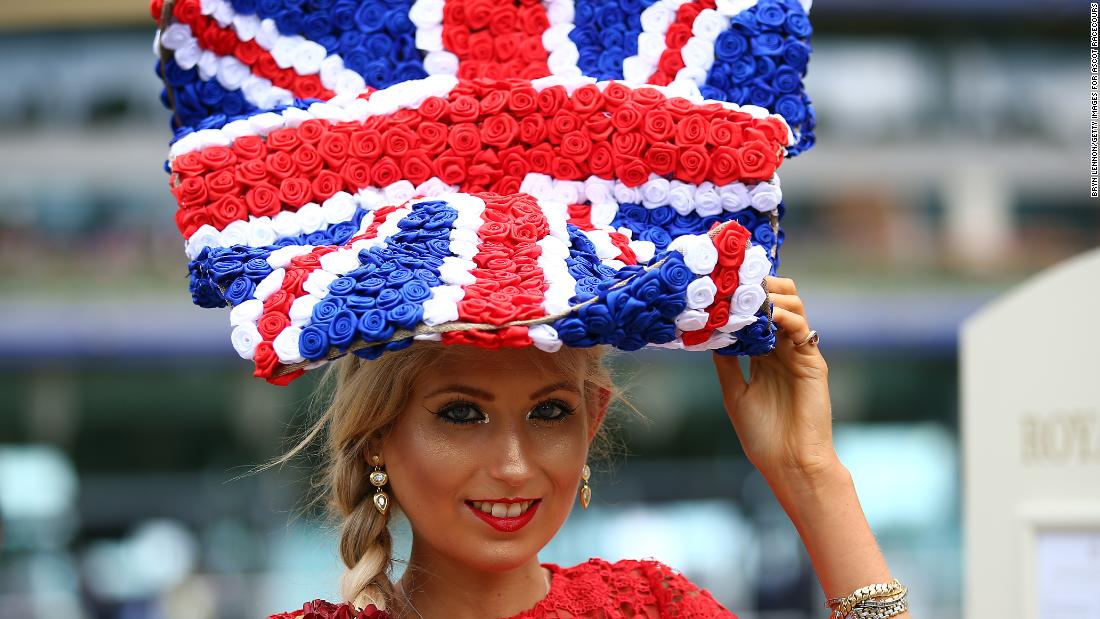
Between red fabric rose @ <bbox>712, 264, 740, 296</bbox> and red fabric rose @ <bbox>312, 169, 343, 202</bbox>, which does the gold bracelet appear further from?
red fabric rose @ <bbox>312, 169, 343, 202</bbox>

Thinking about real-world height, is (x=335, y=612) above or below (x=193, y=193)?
below

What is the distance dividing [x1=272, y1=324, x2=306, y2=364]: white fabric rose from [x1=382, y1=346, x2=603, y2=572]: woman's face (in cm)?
35

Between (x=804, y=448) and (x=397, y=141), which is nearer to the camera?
(x=397, y=141)

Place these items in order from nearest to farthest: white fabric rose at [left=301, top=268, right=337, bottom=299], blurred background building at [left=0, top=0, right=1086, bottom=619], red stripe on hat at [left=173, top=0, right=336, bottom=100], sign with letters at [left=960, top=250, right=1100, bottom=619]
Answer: white fabric rose at [left=301, top=268, right=337, bottom=299] < red stripe on hat at [left=173, top=0, right=336, bottom=100] < sign with letters at [left=960, top=250, right=1100, bottom=619] < blurred background building at [left=0, top=0, right=1086, bottom=619]

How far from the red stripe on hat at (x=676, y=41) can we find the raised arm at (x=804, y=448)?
1.45ft

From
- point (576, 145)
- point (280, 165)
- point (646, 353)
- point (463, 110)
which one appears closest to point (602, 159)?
point (576, 145)

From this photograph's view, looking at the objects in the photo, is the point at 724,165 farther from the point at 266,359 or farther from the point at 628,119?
the point at 266,359

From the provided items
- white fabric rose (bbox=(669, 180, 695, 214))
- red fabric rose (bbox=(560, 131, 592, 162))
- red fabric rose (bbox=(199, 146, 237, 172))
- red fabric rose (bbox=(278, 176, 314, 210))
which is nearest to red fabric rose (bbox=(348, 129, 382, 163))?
red fabric rose (bbox=(278, 176, 314, 210))

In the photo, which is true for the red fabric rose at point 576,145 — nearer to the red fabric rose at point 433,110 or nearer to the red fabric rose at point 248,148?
the red fabric rose at point 433,110

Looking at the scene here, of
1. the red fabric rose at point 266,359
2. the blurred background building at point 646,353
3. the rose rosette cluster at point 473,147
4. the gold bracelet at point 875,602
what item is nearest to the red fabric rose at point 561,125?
the rose rosette cluster at point 473,147

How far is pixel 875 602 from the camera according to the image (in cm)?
277

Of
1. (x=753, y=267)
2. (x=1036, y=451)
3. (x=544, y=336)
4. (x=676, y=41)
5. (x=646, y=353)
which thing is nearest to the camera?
(x=544, y=336)

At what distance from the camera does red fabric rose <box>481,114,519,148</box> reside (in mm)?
2656

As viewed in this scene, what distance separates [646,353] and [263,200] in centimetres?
1314
